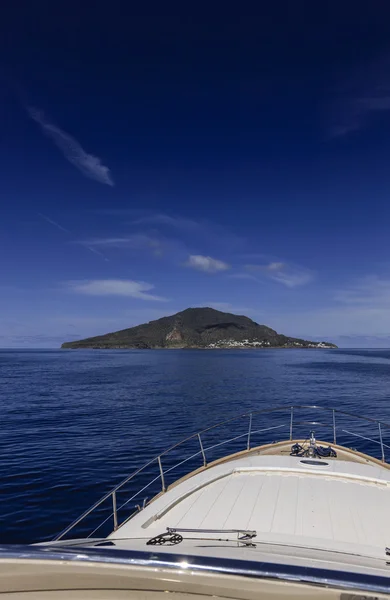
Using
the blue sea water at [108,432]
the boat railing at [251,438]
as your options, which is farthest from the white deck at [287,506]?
the boat railing at [251,438]

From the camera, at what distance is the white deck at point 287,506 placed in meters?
5.52

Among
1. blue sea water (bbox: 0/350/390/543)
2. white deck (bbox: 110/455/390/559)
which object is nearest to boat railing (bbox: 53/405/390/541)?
blue sea water (bbox: 0/350/390/543)

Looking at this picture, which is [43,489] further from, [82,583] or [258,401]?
[258,401]

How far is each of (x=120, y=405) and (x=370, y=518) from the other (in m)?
29.9

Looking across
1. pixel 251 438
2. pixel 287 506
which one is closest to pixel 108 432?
pixel 251 438

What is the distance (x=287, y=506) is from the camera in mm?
6543

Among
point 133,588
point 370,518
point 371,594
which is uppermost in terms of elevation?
point 371,594

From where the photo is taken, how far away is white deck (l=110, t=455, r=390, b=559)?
Answer: 5520mm

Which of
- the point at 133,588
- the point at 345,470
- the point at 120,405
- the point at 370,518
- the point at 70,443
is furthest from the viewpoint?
the point at 120,405

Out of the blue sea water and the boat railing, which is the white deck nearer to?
the blue sea water

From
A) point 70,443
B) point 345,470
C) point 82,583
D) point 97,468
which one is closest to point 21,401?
point 70,443

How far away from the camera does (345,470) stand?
8.26 metres

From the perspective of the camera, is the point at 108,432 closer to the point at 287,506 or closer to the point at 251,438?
the point at 251,438

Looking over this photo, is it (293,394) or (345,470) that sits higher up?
(345,470)
